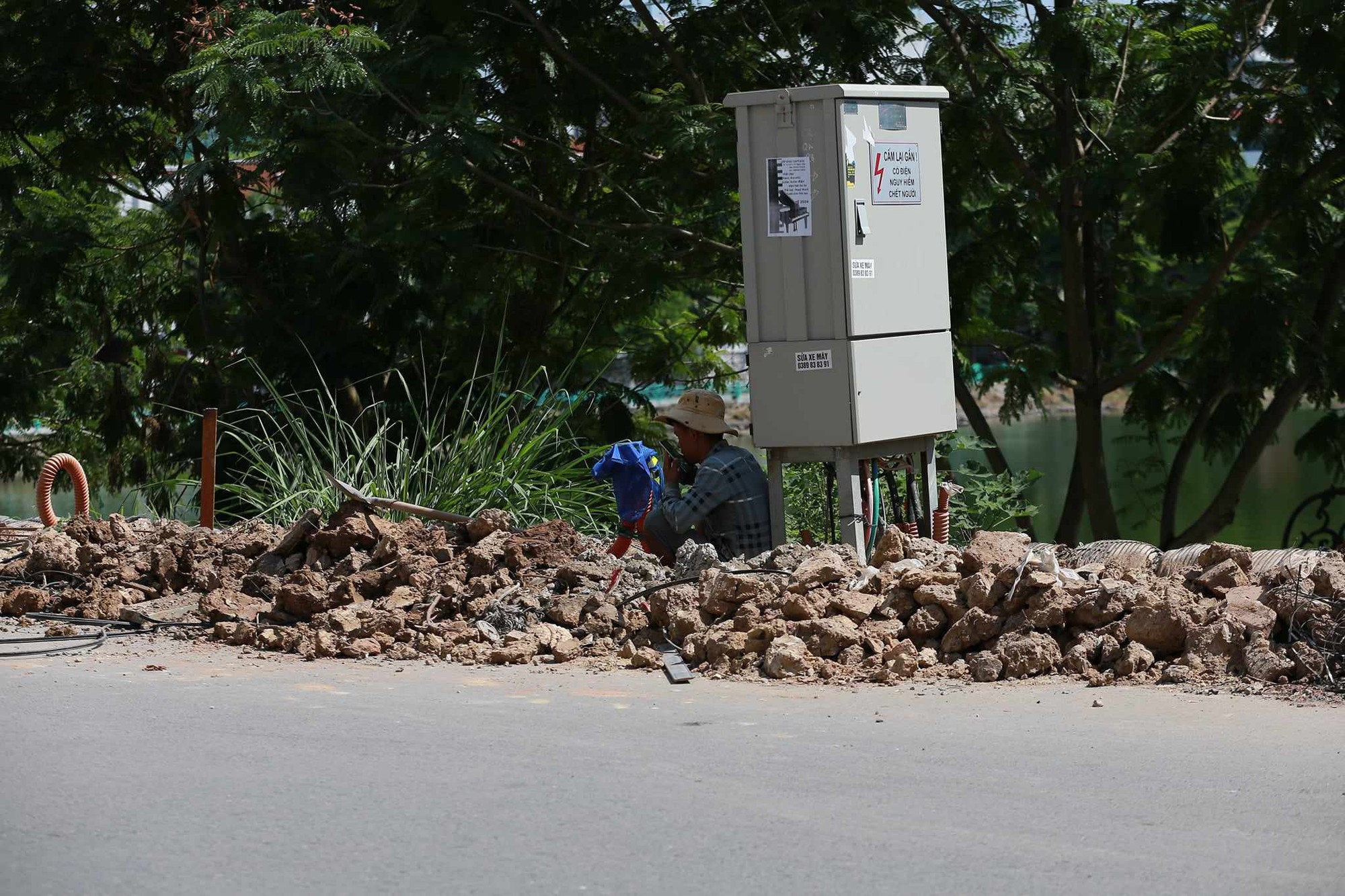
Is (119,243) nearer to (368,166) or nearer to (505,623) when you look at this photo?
(368,166)

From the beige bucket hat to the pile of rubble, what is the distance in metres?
0.79

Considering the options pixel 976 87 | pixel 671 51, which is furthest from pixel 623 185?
pixel 976 87

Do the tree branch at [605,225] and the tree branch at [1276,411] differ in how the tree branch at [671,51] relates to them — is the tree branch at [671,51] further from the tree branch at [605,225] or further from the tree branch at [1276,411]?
the tree branch at [1276,411]

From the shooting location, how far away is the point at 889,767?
4.80m

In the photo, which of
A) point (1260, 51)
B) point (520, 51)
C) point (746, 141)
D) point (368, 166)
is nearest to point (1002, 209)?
point (1260, 51)

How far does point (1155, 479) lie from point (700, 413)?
1449 cm

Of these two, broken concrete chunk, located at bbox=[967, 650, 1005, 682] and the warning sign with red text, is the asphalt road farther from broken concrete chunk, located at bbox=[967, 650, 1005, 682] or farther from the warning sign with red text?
the warning sign with red text

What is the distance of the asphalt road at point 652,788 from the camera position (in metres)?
3.84

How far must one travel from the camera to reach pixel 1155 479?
21078mm

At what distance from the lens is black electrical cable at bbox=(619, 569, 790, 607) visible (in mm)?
6812

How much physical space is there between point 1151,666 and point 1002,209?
7.51 metres

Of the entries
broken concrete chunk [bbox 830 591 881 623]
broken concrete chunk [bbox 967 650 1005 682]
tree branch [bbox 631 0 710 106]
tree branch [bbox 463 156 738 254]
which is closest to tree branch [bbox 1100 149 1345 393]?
tree branch [bbox 463 156 738 254]

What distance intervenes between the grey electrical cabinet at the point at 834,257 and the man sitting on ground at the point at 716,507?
0.37 m

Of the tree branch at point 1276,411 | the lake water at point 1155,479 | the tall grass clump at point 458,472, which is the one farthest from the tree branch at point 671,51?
the lake water at point 1155,479
